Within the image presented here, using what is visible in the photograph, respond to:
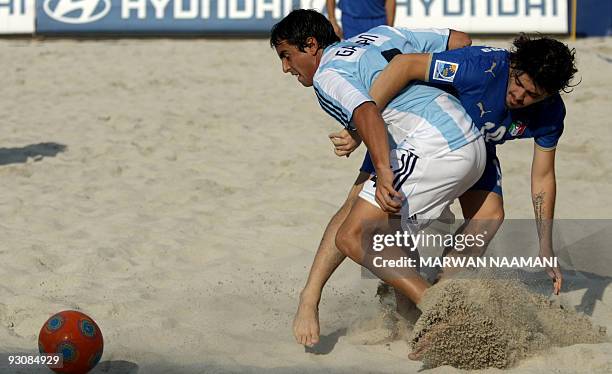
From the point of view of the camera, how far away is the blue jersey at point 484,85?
3.39 m

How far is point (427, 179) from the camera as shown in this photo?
3.37 m

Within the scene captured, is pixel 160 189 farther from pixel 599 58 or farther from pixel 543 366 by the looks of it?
pixel 599 58

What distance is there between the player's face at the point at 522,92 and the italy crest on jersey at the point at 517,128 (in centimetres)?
16

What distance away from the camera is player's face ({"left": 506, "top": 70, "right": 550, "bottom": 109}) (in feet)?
11.0

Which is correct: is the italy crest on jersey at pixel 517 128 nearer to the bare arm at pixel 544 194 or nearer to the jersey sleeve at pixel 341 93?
the bare arm at pixel 544 194

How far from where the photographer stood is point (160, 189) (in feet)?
20.8

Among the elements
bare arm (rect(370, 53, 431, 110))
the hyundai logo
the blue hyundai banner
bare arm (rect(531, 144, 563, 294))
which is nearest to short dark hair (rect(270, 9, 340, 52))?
bare arm (rect(370, 53, 431, 110))

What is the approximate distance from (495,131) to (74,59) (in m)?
7.87

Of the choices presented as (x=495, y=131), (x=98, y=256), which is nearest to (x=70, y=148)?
(x=98, y=256)

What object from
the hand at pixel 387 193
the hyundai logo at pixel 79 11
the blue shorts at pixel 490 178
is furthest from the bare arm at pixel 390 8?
the hyundai logo at pixel 79 11

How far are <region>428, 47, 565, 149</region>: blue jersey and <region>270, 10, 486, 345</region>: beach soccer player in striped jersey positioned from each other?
7cm

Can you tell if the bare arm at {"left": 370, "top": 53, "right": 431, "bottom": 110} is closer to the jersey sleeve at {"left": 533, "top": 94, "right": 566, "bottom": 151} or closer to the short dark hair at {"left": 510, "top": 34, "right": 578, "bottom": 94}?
the short dark hair at {"left": 510, "top": 34, "right": 578, "bottom": 94}

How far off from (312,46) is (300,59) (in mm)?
74

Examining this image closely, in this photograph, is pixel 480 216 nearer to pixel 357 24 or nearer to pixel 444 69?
pixel 444 69
